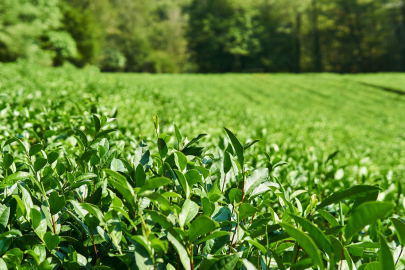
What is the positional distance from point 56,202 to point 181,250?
1.35ft

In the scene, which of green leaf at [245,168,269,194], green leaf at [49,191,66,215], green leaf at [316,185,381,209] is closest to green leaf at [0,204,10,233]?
green leaf at [49,191,66,215]

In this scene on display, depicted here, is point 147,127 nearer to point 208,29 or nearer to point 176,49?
point 208,29

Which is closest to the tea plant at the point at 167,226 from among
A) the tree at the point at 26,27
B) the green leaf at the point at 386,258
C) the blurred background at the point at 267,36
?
the green leaf at the point at 386,258

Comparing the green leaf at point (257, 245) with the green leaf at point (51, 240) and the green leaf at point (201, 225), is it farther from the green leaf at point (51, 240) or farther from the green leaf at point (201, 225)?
the green leaf at point (51, 240)

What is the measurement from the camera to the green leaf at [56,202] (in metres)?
0.79

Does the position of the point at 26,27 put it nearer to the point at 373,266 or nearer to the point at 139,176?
the point at 139,176

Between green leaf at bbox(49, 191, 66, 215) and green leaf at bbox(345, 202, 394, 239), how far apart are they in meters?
0.74

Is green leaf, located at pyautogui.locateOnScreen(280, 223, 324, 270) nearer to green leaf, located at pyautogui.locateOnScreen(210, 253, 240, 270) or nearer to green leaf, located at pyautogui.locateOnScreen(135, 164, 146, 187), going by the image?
A: green leaf, located at pyautogui.locateOnScreen(210, 253, 240, 270)

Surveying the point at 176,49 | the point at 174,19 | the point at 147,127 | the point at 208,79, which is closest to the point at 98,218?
the point at 147,127

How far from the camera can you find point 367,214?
54cm

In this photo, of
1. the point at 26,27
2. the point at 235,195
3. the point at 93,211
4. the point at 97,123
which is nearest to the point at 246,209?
the point at 235,195

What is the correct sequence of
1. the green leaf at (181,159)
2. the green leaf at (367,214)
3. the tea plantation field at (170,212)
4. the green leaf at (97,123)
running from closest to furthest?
the green leaf at (367,214), the tea plantation field at (170,212), the green leaf at (181,159), the green leaf at (97,123)

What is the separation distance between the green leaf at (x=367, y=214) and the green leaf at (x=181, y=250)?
37cm

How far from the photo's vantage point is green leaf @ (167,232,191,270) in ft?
2.06
